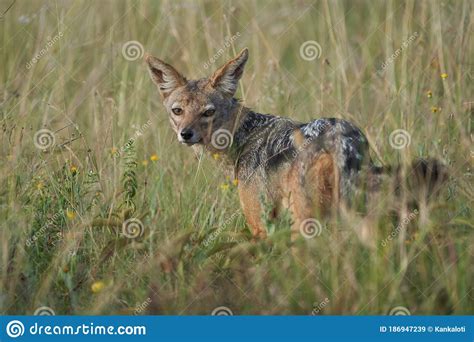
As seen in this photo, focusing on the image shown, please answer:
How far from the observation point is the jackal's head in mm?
7355

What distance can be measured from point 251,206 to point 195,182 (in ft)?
1.66

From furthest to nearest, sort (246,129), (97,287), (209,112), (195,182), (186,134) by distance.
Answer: (246,129)
(209,112)
(186,134)
(195,182)
(97,287)

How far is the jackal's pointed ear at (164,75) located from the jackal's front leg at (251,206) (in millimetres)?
1292

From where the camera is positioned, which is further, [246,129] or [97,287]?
[246,129]

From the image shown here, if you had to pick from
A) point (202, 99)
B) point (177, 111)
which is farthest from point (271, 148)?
point (177, 111)

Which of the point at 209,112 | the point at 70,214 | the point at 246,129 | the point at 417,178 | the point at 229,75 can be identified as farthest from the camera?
the point at 246,129

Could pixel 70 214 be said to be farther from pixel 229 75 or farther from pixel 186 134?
pixel 229 75

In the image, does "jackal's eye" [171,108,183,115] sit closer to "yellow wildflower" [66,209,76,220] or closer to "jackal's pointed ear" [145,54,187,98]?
"jackal's pointed ear" [145,54,187,98]

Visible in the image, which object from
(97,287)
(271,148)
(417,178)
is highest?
(271,148)

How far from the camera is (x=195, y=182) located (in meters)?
6.87

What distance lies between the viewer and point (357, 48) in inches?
429

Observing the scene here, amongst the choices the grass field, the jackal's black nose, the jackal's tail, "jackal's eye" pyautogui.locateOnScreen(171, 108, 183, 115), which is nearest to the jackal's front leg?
the grass field

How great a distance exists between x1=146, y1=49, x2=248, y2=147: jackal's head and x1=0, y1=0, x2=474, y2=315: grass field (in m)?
0.38

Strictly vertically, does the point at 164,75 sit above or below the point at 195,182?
above
